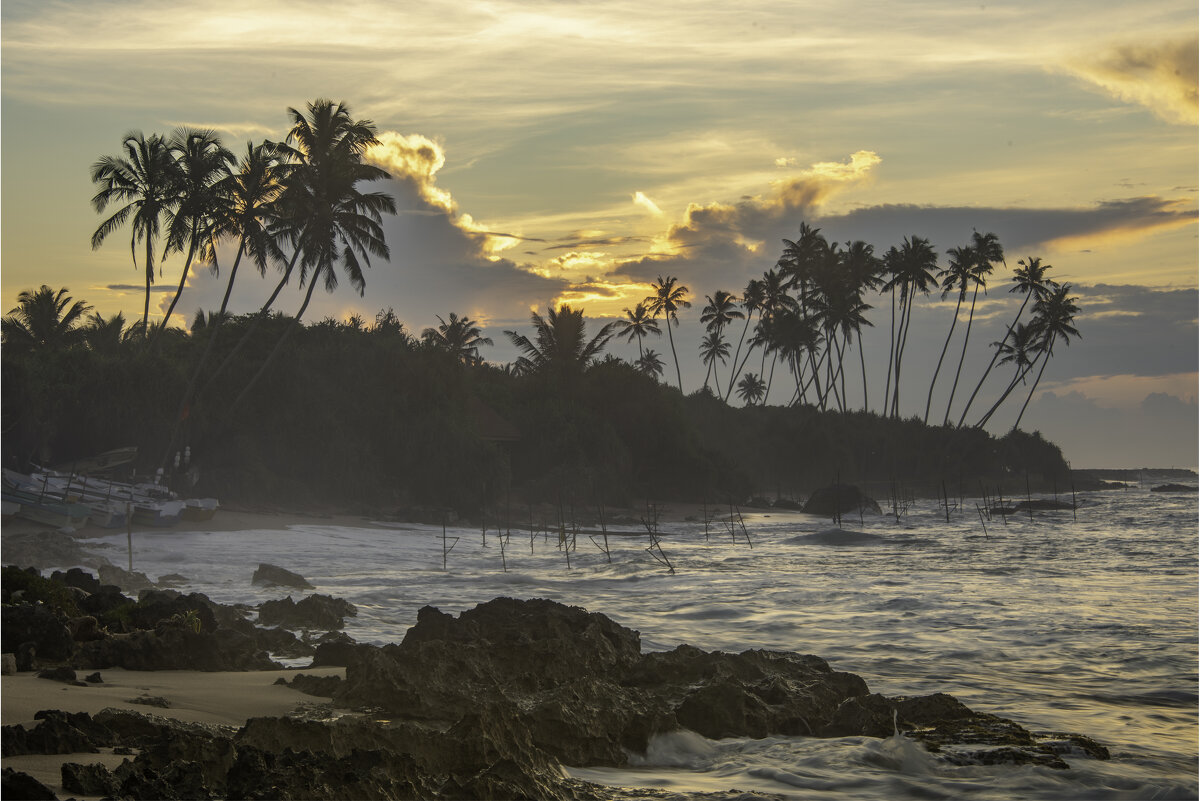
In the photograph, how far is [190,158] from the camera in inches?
1355

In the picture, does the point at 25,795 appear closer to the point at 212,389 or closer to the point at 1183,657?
the point at 1183,657

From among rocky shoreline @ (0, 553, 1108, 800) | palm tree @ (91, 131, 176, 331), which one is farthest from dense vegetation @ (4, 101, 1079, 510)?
rocky shoreline @ (0, 553, 1108, 800)

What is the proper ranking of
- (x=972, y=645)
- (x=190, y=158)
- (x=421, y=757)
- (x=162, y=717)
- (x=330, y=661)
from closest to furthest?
(x=421, y=757) → (x=162, y=717) → (x=330, y=661) → (x=972, y=645) → (x=190, y=158)

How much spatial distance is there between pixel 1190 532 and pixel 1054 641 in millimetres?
27528

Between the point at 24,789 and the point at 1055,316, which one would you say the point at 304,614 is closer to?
the point at 24,789

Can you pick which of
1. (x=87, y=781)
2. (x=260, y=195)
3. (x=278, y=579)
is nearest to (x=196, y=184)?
(x=260, y=195)

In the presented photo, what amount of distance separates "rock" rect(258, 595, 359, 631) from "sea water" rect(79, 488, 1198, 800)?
42 centimetres

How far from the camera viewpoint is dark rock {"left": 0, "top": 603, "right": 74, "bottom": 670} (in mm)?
9625

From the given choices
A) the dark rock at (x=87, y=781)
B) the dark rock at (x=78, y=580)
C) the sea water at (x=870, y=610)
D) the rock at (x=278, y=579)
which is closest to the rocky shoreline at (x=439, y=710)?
the dark rock at (x=87, y=781)

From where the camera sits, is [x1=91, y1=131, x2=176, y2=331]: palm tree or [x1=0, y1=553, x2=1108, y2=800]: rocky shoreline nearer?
[x1=0, y1=553, x2=1108, y2=800]: rocky shoreline

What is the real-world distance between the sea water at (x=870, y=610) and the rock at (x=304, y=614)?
0.42 metres

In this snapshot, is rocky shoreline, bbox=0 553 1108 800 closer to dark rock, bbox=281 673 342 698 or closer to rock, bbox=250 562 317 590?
dark rock, bbox=281 673 342 698

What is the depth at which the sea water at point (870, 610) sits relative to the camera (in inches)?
296

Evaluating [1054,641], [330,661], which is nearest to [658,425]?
[1054,641]
